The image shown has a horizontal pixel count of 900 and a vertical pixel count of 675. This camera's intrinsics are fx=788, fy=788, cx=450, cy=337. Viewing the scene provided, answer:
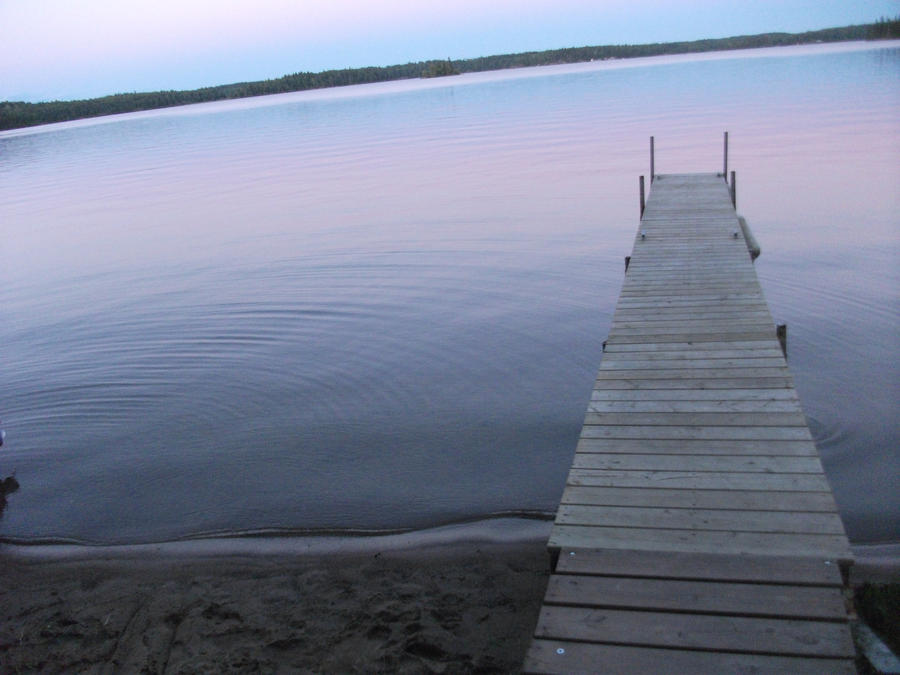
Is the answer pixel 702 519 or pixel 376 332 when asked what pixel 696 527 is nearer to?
pixel 702 519

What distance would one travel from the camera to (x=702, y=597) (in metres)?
3.09

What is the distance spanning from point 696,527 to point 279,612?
2427 millimetres

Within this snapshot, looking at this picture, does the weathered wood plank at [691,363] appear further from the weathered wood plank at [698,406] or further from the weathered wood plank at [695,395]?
the weathered wood plank at [698,406]

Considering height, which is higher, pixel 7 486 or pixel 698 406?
pixel 698 406

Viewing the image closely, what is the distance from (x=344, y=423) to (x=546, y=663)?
5.02 metres

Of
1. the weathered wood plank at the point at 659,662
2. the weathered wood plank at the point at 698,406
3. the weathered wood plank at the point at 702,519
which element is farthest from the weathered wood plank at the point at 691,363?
the weathered wood plank at the point at 659,662

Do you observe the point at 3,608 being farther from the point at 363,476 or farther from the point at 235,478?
the point at 363,476

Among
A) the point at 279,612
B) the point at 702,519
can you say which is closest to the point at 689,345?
the point at 702,519

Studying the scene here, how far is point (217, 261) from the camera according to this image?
571 inches

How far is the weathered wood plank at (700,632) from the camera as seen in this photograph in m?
2.79

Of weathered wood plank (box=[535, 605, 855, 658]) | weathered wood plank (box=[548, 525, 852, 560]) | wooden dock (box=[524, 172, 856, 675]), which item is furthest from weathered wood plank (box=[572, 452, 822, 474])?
weathered wood plank (box=[535, 605, 855, 658])

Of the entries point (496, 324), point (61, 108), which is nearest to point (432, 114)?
point (496, 324)

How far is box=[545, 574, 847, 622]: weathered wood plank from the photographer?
117 inches

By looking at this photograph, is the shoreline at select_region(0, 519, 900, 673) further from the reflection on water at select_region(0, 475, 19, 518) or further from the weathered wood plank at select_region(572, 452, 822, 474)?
the reflection on water at select_region(0, 475, 19, 518)
